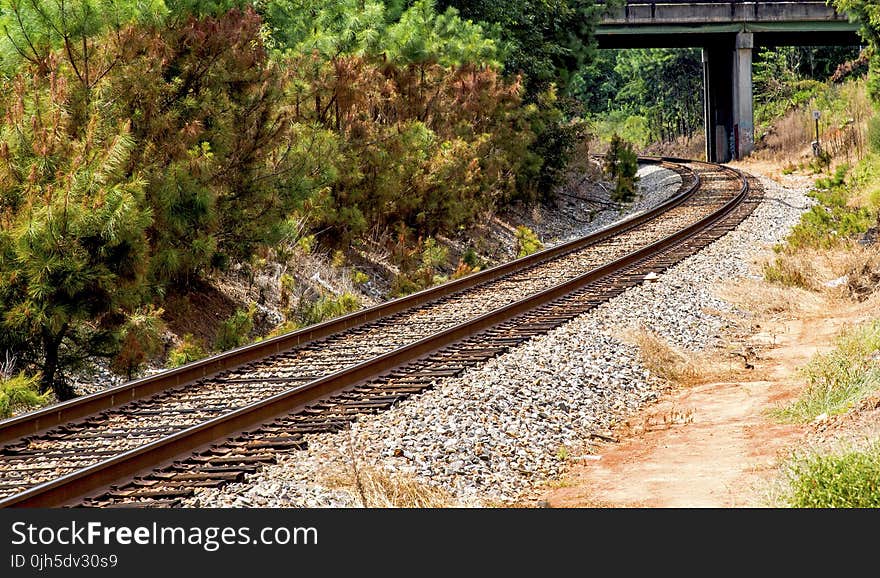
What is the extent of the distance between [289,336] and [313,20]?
970 centimetres

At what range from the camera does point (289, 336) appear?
518 inches

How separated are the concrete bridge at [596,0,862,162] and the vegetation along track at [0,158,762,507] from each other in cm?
3919

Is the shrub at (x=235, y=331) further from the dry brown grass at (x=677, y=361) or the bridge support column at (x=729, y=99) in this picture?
the bridge support column at (x=729, y=99)

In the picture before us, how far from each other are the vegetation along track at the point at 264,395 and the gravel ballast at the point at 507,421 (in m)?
0.32

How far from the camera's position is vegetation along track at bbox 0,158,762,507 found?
8039mm

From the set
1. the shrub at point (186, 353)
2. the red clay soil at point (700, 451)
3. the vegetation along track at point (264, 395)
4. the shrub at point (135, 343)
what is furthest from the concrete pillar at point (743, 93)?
the shrub at point (135, 343)

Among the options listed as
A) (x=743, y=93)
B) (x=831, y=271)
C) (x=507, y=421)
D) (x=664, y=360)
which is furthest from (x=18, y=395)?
(x=743, y=93)

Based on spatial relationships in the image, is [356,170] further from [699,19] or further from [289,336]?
[699,19]

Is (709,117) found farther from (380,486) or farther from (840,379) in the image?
(380,486)

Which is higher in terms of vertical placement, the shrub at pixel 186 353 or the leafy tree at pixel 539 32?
the leafy tree at pixel 539 32

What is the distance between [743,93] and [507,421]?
50.7 metres

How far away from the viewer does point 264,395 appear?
35.0 ft

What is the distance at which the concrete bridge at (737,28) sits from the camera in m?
55.5

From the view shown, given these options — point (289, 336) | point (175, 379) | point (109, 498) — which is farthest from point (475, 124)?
point (109, 498)
